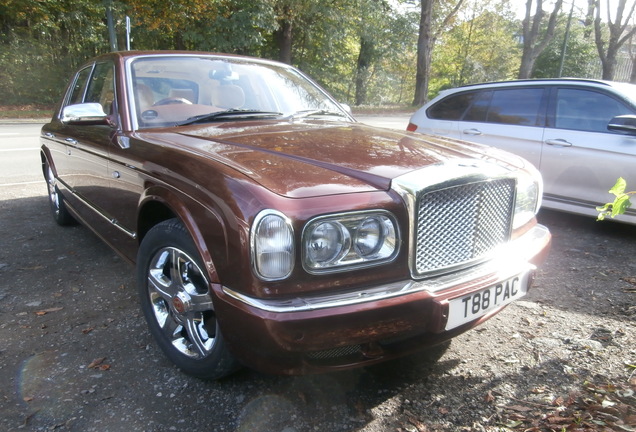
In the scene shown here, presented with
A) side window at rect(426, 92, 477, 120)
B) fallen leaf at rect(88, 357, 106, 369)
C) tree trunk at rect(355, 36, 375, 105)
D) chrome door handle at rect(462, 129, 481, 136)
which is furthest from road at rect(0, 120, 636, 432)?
tree trunk at rect(355, 36, 375, 105)

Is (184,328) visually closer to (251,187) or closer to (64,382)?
(64,382)

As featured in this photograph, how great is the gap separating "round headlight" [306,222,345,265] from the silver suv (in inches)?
158

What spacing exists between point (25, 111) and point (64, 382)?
66.0 ft

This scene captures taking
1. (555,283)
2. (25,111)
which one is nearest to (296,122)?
(555,283)

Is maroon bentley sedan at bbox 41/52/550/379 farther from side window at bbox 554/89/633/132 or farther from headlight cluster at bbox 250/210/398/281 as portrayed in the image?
side window at bbox 554/89/633/132

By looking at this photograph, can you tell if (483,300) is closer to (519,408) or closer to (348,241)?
(519,408)

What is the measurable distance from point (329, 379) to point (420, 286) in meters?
0.83

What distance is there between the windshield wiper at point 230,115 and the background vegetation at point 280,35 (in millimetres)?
15756

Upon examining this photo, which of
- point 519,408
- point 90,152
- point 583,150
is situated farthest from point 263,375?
point 583,150

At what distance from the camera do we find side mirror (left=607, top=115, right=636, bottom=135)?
4.51 meters

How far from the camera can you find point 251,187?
188 cm

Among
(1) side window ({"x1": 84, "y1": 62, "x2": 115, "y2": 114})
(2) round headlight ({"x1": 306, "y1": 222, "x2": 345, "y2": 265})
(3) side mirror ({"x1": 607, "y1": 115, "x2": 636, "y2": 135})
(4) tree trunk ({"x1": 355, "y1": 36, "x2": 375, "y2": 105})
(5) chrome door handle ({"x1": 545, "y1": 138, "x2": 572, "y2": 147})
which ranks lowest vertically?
(2) round headlight ({"x1": 306, "y1": 222, "x2": 345, "y2": 265})

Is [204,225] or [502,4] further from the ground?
[502,4]

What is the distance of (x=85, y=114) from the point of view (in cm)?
305
